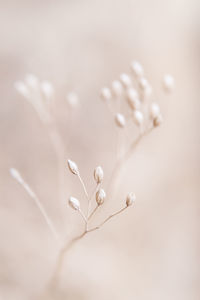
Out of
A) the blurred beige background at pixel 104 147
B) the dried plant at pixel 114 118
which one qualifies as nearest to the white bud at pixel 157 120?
the dried plant at pixel 114 118

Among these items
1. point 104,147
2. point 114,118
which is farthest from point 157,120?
point 104,147

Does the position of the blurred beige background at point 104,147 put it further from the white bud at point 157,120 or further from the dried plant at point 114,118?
the white bud at point 157,120

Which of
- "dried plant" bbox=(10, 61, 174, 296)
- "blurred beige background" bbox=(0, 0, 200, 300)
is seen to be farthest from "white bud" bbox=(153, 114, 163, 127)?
"blurred beige background" bbox=(0, 0, 200, 300)

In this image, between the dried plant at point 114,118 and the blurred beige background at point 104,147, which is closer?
the dried plant at point 114,118

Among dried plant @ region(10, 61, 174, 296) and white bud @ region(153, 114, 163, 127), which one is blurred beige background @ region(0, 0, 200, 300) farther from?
white bud @ region(153, 114, 163, 127)

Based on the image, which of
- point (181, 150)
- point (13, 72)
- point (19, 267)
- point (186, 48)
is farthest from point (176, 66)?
point (19, 267)

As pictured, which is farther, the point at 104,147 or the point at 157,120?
the point at 104,147

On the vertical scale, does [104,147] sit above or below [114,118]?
below

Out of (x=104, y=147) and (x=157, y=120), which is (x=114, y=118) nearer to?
(x=157, y=120)

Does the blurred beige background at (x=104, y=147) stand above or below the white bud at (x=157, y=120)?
below
